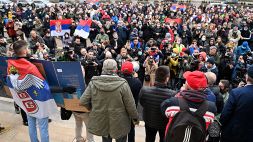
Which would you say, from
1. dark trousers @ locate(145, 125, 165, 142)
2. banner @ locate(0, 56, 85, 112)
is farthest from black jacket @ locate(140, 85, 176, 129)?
banner @ locate(0, 56, 85, 112)

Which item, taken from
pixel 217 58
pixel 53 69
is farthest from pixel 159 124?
pixel 217 58

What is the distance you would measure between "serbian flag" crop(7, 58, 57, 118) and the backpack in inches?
73.6

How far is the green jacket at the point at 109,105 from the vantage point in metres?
3.42

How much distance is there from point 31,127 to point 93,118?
1169mm

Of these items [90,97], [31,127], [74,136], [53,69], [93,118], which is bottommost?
[74,136]

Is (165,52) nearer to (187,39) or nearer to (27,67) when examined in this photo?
(187,39)

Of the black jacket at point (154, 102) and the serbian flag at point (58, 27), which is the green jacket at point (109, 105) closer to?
the black jacket at point (154, 102)

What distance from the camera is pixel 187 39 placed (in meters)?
12.0

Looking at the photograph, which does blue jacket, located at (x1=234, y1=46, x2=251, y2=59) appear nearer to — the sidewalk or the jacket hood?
the sidewalk

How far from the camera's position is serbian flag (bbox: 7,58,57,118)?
3701mm

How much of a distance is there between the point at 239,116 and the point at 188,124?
2.51 feet

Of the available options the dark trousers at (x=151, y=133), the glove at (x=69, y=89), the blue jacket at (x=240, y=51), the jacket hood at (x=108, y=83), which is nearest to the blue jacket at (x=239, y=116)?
the dark trousers at (x=151, y=133)

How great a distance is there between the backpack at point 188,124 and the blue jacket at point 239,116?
486 millimetres

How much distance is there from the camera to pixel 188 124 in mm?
2885
